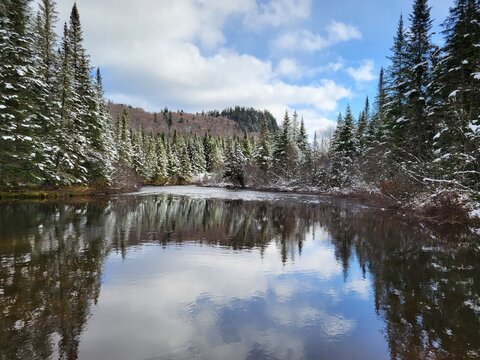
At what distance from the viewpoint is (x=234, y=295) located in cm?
860

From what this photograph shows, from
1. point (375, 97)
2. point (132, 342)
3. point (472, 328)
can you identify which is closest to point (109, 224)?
point (132, 342)

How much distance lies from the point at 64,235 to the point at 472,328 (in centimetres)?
1471

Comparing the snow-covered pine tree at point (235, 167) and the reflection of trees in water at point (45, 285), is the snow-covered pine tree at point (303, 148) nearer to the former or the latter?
the snow-covered pine tree at point (235, 167)

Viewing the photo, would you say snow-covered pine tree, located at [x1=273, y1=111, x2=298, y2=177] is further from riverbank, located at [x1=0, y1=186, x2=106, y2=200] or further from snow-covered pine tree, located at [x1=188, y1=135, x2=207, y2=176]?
snow-covered pine tree, located at [x1=188, y1=135, x2=207, y2=176]

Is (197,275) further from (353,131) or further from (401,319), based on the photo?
(353,131)

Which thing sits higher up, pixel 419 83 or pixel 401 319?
pixel 419 83

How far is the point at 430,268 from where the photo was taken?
11164 millimetres

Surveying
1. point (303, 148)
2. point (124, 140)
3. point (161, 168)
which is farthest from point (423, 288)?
point (161, 168)

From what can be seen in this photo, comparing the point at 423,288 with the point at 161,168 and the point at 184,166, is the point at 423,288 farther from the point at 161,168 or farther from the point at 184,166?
the point at 184,166

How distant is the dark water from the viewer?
5.93m

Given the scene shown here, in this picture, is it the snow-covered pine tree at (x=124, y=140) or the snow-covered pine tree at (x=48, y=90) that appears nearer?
the snow-covered pine tree at (x=48, y=90)

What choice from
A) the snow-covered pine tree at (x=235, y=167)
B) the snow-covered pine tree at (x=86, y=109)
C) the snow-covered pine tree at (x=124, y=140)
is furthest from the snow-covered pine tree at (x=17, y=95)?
the snow-covered pine tree at (x=235, y=167)

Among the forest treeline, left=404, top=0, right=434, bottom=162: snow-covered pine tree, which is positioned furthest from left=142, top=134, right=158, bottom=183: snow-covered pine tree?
left=404, top=0, right=434, bottom=162: snow-covered pine tree

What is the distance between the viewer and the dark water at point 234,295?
19.4 feet
